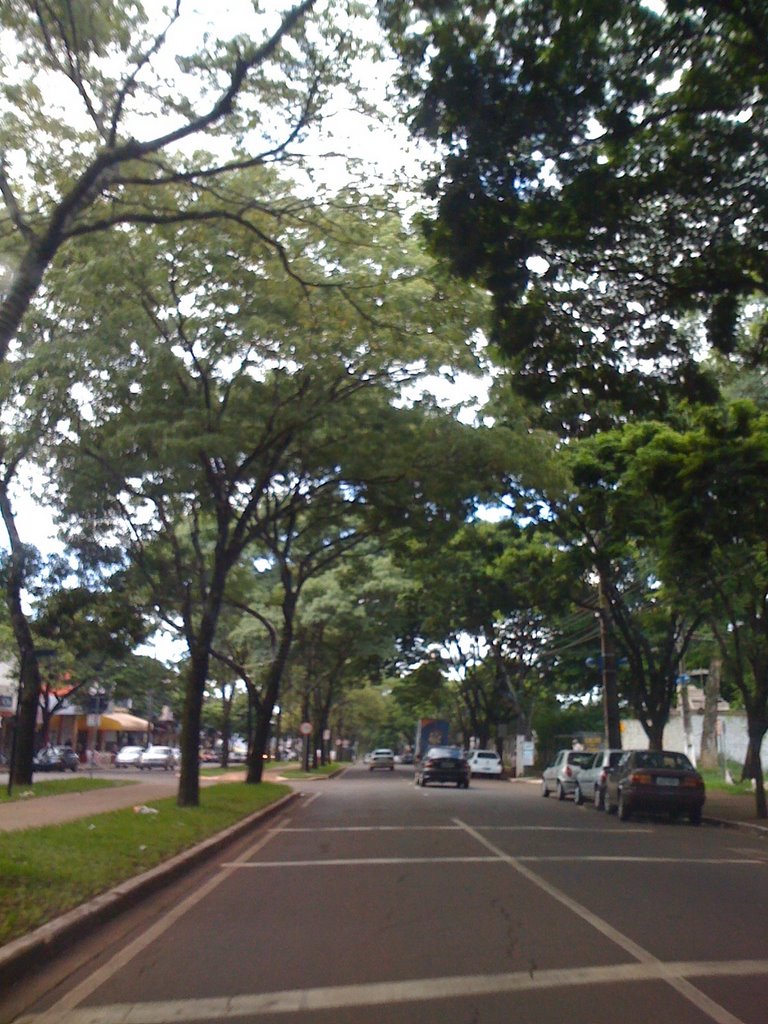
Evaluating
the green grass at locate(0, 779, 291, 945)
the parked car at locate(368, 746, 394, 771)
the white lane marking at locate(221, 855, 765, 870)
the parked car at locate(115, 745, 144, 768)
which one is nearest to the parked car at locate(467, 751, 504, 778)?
the parked car at locate(368, 746, 394, 771)

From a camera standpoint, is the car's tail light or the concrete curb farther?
the car's tail light

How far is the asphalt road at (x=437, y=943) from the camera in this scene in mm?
6527

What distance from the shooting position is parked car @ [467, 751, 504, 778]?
5053cm

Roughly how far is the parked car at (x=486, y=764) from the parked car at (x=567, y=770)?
1791 centimetres


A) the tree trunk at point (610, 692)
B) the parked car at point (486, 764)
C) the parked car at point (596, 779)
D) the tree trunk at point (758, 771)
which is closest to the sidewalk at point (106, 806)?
the tree trunk at point (758, 771)

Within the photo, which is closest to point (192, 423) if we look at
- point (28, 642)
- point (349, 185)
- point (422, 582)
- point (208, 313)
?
point (208, 313)

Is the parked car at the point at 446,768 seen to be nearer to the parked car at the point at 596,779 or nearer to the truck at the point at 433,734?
the parked car at the point at 596,779

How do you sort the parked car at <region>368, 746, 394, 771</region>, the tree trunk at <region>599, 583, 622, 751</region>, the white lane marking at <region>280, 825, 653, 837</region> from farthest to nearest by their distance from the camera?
the parked car at <region>368, 746, 394, 771</region>
the tree trunk at <region>599, 583, 622, 751</region>
the white lane marking at <region>280, 825, 653, 837</region>

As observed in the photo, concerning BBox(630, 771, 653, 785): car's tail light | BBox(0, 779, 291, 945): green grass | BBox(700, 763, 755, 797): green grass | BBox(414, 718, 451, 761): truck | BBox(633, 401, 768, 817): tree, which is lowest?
BBox(0, 779, 291, 945): green grass

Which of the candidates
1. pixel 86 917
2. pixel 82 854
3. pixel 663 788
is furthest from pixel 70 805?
pixel 86 917

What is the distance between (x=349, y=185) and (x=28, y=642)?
47.0 ft

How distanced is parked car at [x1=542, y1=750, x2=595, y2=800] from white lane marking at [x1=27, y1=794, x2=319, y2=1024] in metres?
18.8

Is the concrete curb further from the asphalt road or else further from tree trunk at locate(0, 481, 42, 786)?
tree trunk at locate(0, 481, 42, 786)

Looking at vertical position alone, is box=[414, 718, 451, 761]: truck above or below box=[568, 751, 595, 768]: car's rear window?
above
